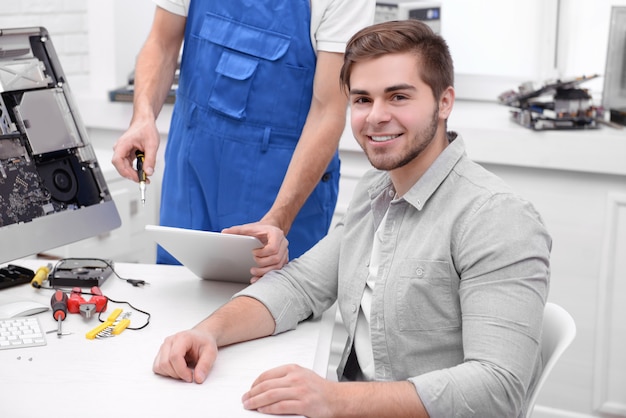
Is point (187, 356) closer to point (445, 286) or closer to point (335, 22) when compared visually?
point (445, 286)

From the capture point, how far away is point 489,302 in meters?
1.40

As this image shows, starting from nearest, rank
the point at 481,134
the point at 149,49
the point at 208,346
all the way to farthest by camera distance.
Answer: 1. the point at 208,346
2. the point at 149,49
3. the point at 481,134

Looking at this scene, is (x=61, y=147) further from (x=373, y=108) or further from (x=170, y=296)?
(x=373, y=108)

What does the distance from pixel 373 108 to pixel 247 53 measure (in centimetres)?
57

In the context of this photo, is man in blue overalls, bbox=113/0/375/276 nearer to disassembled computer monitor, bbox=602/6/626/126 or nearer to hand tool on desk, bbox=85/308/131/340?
hand tool on desk, bbox=85/308/131/340

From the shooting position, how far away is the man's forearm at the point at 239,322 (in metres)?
1.57

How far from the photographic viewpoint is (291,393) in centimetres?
133

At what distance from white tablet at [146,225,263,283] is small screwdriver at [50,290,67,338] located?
0.21 m

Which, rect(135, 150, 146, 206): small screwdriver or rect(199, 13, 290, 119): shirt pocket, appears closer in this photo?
rect(135, 150, 146, 206): small screwdriver

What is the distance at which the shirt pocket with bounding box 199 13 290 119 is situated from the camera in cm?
206

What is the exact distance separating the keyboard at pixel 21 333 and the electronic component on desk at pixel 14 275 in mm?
225

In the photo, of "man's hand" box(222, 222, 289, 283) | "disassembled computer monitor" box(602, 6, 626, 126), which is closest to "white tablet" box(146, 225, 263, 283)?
"man's hand" box(222, 222, 289, 283)

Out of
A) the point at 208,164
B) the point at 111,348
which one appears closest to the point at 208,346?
the point at 111,348

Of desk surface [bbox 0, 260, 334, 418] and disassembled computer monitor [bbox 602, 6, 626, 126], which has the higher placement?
disassembled computer monitor [bbox 602, 6, 626, 126]
